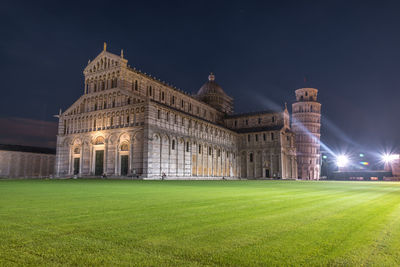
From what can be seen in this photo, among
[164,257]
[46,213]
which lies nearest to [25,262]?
[164,257]

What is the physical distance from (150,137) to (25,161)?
114 ft

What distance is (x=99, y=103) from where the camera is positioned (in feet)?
177

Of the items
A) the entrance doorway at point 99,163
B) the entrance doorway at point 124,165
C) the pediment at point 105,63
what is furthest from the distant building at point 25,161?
the entrance doorway at point 124,165

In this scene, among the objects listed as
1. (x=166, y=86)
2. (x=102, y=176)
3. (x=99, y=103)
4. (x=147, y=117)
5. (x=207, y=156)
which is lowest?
(x=102, y=176)

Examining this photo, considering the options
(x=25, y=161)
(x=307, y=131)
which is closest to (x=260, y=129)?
(x=307, y=131)

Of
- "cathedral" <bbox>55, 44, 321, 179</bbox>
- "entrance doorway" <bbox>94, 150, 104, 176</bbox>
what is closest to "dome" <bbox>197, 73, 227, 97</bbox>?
"cathedral" <bbox>55, 44, 321, 179</bbox>

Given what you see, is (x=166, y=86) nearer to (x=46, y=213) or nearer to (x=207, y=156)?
(x=207, y=156)

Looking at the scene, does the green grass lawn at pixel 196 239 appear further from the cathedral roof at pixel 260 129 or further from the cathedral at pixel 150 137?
the cathedral roof at pixel 260 129

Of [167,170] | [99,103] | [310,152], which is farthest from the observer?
[310,152]

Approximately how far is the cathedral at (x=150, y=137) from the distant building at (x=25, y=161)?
11.5 meters

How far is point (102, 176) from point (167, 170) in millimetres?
10877

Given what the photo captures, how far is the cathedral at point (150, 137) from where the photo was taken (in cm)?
4772

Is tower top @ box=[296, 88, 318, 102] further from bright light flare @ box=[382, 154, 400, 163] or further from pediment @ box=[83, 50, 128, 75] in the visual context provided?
pediment @ box=[83, 50, 128, 75]

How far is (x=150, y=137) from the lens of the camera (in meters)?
46.0
